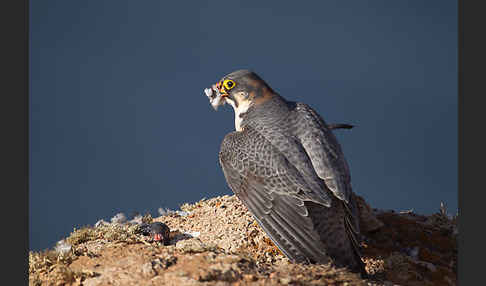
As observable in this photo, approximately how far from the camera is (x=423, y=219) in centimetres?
849

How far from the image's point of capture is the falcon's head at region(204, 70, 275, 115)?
6.86 m

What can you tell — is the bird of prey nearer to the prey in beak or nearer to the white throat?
the white throat

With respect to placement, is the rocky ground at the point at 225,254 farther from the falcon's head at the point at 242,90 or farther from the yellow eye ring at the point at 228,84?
the yellow eye ring at the point at 228,84

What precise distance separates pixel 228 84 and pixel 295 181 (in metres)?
2.14

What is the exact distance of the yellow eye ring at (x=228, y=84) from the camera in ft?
23.0

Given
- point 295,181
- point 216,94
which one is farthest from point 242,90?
point 295,181

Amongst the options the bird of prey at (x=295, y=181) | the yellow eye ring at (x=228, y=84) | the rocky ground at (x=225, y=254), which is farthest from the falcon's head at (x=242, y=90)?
the rocky ground at (x=225, y=254)

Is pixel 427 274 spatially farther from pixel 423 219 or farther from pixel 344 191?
pixel 423 219

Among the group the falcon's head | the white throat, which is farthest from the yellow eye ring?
the white throat

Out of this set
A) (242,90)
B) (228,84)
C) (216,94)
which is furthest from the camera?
(216,94)

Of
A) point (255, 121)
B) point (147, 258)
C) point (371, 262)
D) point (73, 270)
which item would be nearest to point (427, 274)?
point (371, 262)

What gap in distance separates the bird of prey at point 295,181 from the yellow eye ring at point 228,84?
53 centimetres

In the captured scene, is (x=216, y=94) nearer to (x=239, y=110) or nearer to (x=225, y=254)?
(x=239, y=110)

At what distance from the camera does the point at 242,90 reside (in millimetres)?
6934
